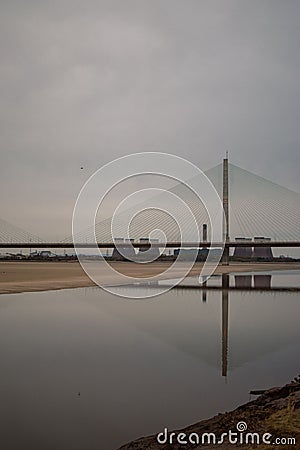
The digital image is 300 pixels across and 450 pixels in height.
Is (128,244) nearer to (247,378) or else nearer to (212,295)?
(212,295)

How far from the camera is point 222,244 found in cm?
5444

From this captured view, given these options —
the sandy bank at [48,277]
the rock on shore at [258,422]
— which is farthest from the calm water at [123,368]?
the sandy bank at [48,277]

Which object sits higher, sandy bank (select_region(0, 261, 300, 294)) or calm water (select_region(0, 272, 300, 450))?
sandy bank (select_region(0, 261, 300, 294))

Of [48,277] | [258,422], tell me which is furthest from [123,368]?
[48,277]

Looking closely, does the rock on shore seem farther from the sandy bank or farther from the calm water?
the sandy bank

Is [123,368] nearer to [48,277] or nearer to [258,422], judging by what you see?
[258,422]

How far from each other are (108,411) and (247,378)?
2656mm

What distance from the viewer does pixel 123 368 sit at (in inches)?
298

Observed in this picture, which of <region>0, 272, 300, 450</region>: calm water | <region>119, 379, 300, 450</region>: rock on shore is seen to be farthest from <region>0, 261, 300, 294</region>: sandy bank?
<region>119, 379, 300, 450</region>: rock on shore

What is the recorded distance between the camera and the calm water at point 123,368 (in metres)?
5.09

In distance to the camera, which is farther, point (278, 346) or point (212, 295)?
point (212, 295)

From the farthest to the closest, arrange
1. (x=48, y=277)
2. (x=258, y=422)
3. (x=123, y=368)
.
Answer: (x=48, y=277)
(x=123, y=368)
(x=258, y=422)

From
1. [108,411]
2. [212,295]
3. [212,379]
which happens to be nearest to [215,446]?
[108,411]

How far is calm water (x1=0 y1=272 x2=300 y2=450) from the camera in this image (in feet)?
16.7
